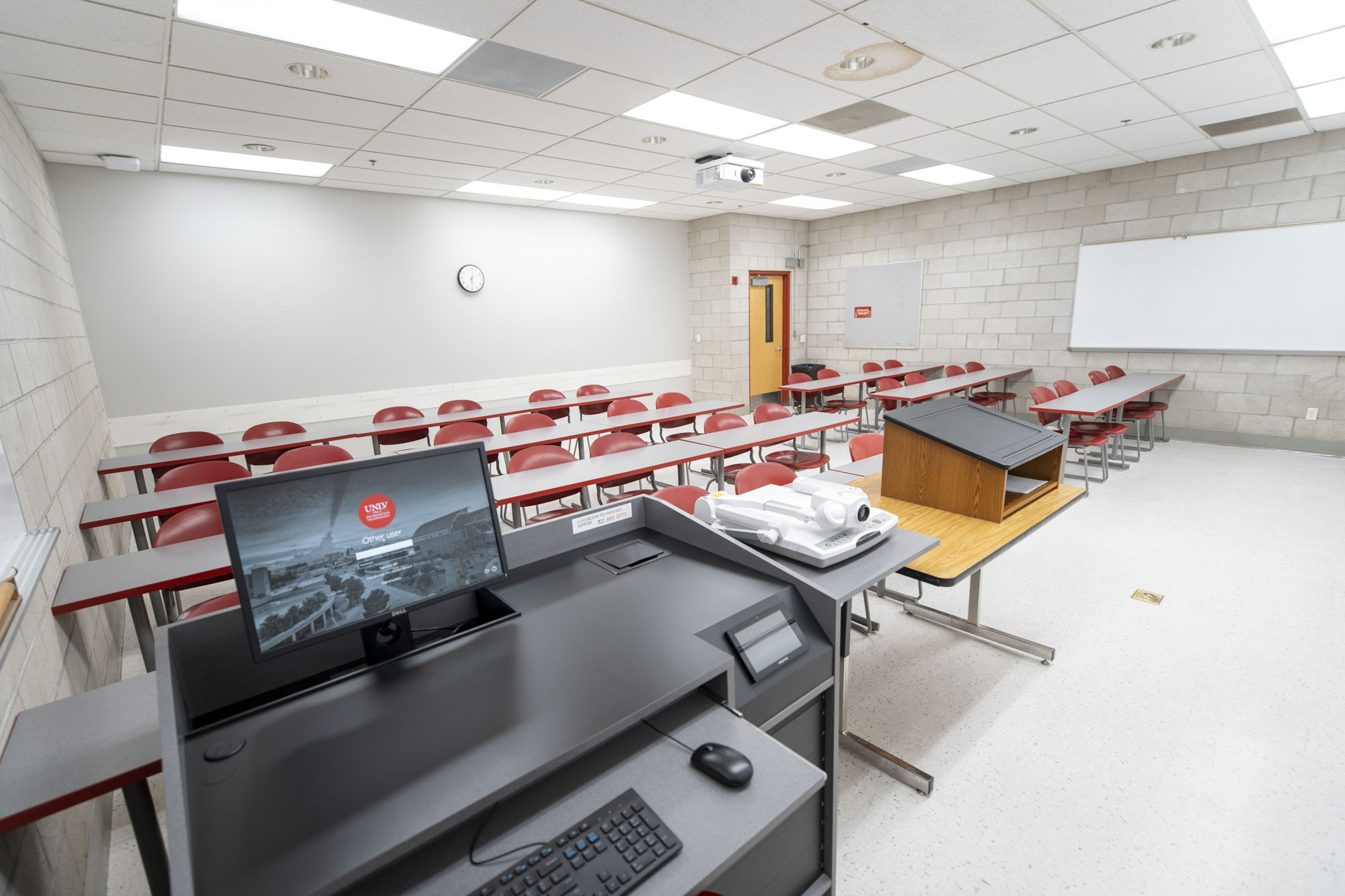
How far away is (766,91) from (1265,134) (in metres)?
4.89


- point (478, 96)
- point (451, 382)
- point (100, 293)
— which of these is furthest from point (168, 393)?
point (478, 96)

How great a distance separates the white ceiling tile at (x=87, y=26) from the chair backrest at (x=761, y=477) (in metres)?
3.17

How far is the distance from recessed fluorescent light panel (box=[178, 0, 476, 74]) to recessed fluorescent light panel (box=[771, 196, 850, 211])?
4928mm

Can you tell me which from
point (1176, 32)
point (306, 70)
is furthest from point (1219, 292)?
point (306, 70)

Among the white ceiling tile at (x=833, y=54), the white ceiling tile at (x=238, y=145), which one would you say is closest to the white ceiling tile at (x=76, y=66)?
the white ceiling tile at (x=238, y=145)

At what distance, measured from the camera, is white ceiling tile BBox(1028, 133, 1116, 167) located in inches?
199

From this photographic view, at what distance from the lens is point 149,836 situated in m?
1.25

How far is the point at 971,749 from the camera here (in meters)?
2.14

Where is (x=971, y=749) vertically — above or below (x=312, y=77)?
below

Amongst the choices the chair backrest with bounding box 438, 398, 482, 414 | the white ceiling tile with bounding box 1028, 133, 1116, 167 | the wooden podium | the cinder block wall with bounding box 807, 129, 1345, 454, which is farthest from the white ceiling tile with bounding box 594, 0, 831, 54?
the cinder block wall with bounding box 807, 129, 1345, 454

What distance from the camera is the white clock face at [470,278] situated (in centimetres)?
643

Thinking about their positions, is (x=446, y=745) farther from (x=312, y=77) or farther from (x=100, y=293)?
(x=100, y=293)

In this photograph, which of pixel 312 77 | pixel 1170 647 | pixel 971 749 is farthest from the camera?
pixel 312 77

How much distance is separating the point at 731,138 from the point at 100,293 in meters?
5.15
